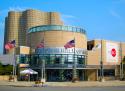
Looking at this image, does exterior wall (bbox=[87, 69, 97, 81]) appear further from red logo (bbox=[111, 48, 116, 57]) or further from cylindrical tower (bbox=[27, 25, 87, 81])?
red logo (bbox=[111, 48, 116, 57])

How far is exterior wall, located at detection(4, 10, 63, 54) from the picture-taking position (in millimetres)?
168500

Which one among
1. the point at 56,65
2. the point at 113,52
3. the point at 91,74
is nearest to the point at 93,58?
the point at 91,74

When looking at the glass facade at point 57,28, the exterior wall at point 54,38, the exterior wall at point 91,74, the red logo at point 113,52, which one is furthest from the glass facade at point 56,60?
the red logo at point 113,52

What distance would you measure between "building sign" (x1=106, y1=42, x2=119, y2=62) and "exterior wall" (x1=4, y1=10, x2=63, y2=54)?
7952cm

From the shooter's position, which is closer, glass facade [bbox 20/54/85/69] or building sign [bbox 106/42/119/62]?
glass facade [bbox 20/54/85/69]

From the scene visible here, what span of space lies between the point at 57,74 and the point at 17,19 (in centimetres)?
9777

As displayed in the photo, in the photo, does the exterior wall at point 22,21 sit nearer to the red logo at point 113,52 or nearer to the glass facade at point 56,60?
the red logo at point 113,52

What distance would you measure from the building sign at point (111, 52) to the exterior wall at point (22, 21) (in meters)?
79.5

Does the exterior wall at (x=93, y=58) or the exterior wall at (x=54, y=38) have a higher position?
the exterior wall at (x=54, y=38)

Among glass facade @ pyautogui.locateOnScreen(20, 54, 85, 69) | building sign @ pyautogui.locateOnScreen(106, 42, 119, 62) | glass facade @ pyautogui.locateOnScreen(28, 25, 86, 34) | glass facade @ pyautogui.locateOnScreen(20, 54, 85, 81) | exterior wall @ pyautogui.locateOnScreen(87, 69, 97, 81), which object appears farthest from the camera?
building sign @ pyautogui.locateOnScreen(106, 42, 119, 62)

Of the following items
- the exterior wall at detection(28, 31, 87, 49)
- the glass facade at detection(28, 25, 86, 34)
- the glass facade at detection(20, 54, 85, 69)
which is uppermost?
the glass facade at detection(28, 25, 86, 34)

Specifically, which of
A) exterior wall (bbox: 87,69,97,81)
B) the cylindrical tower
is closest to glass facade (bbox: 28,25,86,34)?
the cylindrical tower

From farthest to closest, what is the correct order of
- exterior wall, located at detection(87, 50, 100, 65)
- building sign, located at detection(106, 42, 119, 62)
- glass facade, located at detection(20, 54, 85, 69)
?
building sign, located at detection(106, 42, 119, 62) → exterior wall, located at detection(87, 50, 100, 65) → glass facade, located at detection(20, 54, 85, 69)

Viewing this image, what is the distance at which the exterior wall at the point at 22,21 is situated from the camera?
168 metres
